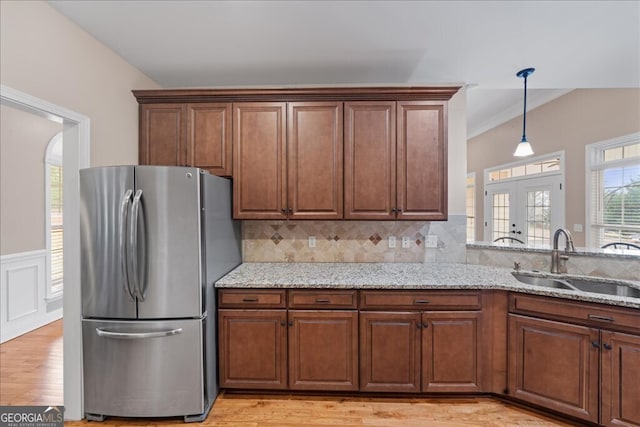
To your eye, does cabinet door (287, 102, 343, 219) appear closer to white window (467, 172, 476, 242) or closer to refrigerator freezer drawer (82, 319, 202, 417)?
refrigerator freezer drawer (82, 319, 202, 417)

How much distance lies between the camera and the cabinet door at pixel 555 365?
180cm

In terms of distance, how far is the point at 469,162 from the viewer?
23.3 feet

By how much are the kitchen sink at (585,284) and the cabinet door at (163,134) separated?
312cm

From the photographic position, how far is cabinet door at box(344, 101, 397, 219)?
246 cm

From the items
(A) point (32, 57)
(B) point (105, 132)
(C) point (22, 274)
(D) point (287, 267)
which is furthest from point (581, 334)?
(C) point (22, 274)

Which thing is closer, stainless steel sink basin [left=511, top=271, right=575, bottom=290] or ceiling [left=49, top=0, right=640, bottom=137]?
ceiling [left=49, top=0, right=640, bottom=137]

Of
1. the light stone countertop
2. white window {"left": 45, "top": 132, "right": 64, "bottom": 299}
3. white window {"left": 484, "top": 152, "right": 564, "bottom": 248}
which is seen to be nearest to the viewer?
the light stone countertop

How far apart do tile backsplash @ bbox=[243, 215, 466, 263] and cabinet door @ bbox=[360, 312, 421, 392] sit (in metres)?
0.80

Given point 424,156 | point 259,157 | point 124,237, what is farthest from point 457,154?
point 124,237

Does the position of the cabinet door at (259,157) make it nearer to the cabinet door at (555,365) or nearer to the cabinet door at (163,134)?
the cabinet door at (163,134)

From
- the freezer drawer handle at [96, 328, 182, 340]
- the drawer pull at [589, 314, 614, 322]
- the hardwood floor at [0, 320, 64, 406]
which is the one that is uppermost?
the drawer pull at [589, 314, 614, 322]

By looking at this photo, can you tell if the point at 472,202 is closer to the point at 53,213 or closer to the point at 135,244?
the point at 135,244

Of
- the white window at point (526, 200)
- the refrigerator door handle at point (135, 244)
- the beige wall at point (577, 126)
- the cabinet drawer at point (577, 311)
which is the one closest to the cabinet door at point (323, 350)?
the refrigerator door handle at point (135, 244)

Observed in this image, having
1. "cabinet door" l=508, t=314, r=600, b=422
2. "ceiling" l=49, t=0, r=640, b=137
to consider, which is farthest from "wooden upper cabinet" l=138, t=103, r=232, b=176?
"cabinet door" l=508, t=314, r=600, b=422
